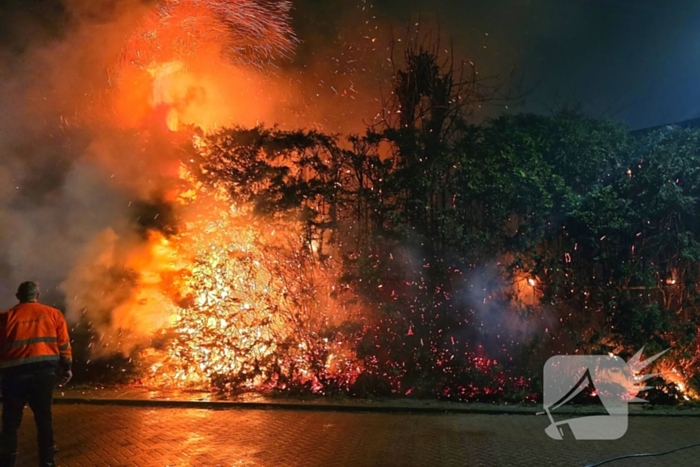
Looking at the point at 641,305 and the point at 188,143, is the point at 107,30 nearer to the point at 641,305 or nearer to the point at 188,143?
the point at 188,143

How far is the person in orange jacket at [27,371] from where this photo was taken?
4906mm

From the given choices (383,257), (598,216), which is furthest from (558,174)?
(383,257)

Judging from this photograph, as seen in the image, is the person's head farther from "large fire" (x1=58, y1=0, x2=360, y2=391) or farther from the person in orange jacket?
"large fire" (x1=58, y1=0, x2=360, y2=391)

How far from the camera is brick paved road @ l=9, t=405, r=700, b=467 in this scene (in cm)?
566

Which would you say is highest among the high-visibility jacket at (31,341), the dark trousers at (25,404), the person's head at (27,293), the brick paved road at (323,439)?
the person's head at (27,293)

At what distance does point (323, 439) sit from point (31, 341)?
345 cm

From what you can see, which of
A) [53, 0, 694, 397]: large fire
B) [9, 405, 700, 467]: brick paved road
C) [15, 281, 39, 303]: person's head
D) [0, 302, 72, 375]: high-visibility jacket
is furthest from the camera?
[53, 0, 694, 397]: large fire

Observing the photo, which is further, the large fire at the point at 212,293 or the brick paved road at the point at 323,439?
the large fire at the point at 212,293

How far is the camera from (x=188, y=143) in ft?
29.9

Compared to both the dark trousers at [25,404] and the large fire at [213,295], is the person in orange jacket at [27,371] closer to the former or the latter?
the dark trousers at [25,404]

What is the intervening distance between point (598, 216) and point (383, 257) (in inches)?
146

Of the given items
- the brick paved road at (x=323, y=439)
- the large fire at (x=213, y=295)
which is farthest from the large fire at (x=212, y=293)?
the brick paved road at (x=323, y=439)

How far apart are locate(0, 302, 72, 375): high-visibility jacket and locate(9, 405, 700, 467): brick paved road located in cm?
114

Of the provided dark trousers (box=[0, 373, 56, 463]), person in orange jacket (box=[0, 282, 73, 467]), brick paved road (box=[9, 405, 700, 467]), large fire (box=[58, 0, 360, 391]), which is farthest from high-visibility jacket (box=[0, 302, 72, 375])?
large fire (box=[58, 0, 360, 391])
